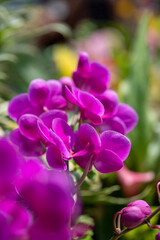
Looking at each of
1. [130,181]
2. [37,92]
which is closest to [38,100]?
[37,92]

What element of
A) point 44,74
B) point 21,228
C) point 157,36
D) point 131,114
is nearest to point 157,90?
point 44,74

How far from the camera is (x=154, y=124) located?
0.67 m

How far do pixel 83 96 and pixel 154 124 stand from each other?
1.36ft

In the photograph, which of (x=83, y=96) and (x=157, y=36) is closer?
(x=83, y=96)

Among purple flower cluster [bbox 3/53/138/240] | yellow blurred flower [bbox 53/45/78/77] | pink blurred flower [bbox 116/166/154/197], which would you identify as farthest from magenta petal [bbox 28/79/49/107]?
yellow blurred flower [bbox 53/45/78/77]

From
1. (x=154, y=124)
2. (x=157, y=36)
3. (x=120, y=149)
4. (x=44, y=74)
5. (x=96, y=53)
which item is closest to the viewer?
(x=120, y=149)

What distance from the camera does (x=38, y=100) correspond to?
0.33 metres

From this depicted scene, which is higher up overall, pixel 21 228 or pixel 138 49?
pixel 21 228

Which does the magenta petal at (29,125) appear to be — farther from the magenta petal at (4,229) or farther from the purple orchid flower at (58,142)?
the magenta petal at (4,229)

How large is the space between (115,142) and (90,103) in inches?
1.6

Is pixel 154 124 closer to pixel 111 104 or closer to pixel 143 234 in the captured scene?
pixel 143 234

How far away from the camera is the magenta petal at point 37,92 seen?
323 mm

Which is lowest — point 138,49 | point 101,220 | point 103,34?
point 103,34

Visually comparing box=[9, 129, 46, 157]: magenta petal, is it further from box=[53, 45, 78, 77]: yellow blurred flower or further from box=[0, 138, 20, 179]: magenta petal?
box=[53, 45, 78, 77]: yellow blurred flower
